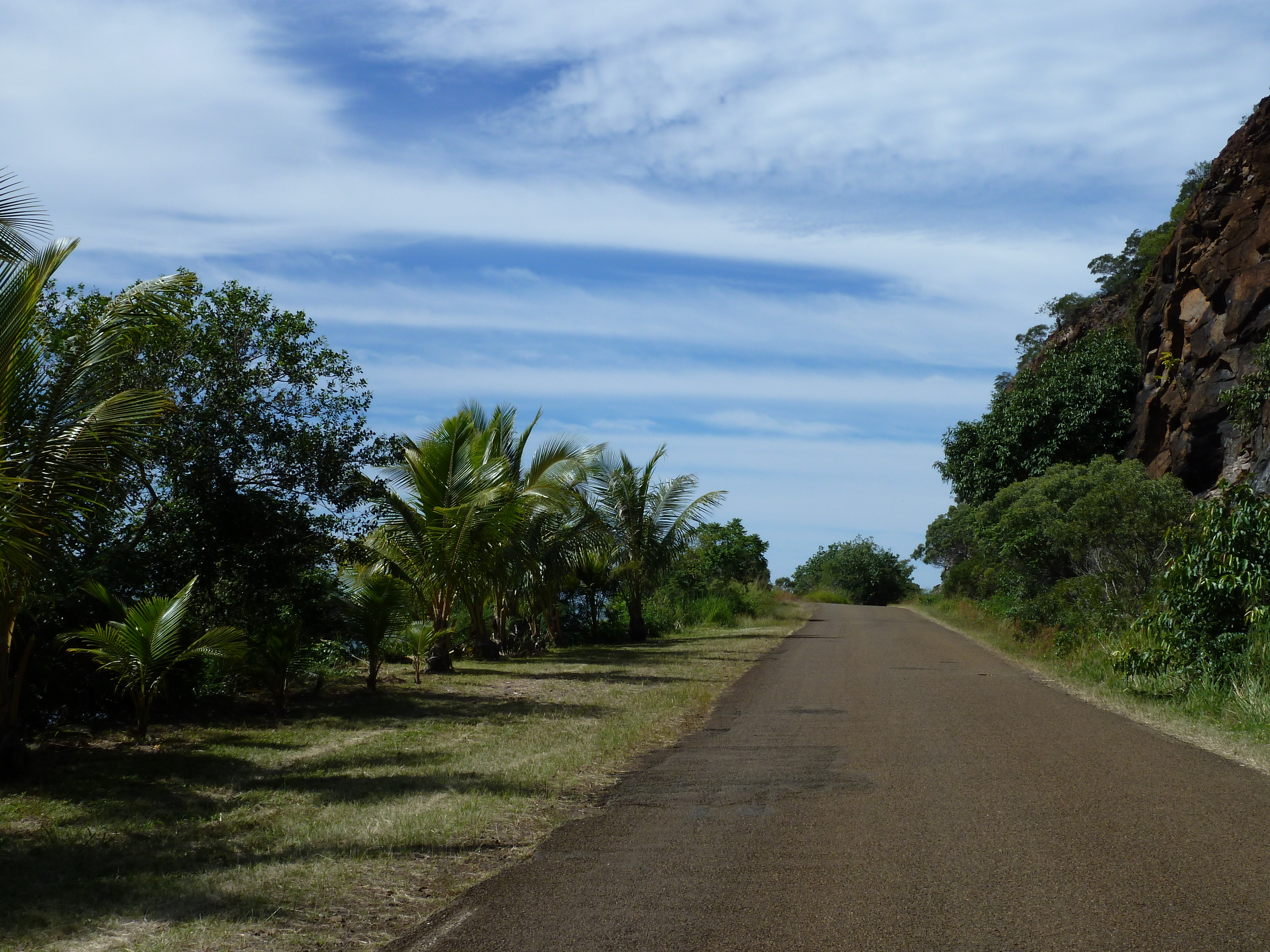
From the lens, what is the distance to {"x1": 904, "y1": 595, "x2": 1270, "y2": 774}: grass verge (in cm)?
862

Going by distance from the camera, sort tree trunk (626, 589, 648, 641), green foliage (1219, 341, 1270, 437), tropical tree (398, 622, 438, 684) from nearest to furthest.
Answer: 1. tropical tree (398, 622, 438, 684)
2. green foliage (1219, 341, 1270, 437)
3. tree trunk (626, 589, 648, 641)

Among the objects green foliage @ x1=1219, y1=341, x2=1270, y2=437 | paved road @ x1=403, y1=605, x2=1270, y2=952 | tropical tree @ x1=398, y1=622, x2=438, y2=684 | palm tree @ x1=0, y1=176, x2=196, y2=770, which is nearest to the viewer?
paved road @ x1=403, y1=605, x2=1270, y2=952

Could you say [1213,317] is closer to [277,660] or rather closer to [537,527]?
[537,527]

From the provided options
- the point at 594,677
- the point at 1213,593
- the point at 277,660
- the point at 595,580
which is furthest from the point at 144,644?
the point at 595,580

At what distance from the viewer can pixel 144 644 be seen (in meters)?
8.86

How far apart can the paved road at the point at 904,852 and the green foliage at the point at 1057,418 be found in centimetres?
2167

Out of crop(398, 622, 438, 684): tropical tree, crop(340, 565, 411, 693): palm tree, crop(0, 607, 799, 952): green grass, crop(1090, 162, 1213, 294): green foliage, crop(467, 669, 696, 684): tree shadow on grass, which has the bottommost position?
crop(0, 607, 799, 952): green grass

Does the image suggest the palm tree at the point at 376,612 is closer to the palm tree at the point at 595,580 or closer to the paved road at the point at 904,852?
the paved road at the point at 904,852

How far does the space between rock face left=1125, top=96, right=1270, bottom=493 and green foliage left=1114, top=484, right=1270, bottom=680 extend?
35.8 feet

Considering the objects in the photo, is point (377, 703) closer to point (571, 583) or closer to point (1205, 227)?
point (571, 583)

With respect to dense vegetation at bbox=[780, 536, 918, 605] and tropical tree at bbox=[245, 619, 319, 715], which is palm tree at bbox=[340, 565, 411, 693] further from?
dense vegetation at bbox=[780, 536, 918, 605]

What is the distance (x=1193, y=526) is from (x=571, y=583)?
14.4 m

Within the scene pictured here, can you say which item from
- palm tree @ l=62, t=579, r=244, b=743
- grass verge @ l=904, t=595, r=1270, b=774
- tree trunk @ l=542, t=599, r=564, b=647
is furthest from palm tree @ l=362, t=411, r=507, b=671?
grass verge @ l=904, t=595, r=1270, b=774

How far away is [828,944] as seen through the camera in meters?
4.11
